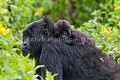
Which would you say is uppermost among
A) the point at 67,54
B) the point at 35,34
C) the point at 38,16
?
the point at 38,16

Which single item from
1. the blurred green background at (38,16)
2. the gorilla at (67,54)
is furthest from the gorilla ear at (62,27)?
the blurred green background at (38,16)

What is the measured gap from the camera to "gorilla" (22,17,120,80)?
16.6 feet

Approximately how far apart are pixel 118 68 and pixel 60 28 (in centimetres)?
83

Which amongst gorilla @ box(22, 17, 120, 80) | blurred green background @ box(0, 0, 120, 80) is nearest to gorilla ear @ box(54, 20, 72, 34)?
gorilla @ box(22, 17, 120, 80)

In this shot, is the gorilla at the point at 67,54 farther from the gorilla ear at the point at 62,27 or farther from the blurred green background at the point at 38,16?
the blurred green background at the point at 38,16

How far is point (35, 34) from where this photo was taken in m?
5.29

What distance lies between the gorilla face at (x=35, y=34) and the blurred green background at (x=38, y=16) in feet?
0.44

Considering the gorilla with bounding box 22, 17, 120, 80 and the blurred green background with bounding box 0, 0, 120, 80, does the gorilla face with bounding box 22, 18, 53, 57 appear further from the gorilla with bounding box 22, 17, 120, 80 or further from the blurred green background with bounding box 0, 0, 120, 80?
the blurred green background with bounding box 0, 0, 120, 80

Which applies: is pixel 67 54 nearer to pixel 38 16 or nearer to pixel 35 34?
pixel 35 34

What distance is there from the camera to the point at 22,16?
7.33m

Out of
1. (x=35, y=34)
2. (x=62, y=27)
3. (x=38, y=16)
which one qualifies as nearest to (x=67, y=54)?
(x=62, y=27)

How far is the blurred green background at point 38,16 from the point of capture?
354 cm

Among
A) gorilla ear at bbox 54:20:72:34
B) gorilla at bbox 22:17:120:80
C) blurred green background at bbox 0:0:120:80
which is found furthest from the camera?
gorilla ear at bbox 54:20:72:34

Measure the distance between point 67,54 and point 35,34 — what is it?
0.48 metres
